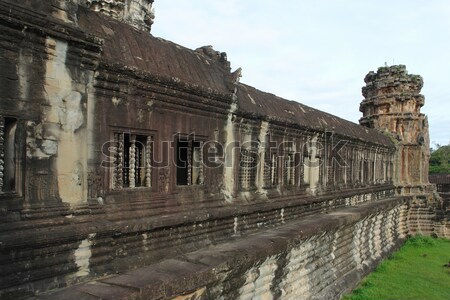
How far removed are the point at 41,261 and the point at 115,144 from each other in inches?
47.7

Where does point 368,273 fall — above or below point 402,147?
below

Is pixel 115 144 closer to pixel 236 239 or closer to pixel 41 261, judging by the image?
pixel 41 261

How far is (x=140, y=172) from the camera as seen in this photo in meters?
4.32

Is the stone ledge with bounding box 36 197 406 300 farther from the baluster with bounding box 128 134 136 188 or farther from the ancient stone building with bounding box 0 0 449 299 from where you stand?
the baluster with bounding box 128 134 136 188

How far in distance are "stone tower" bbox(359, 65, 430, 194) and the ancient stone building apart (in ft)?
30.0

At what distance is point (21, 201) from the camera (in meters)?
3.10

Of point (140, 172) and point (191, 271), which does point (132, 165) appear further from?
point (191, 271)

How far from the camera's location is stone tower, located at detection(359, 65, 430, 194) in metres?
15.4

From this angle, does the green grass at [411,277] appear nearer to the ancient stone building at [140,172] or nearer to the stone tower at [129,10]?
the ancient stone building at [140,172]

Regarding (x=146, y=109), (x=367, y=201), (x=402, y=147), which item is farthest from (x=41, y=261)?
(x=402, y=147)

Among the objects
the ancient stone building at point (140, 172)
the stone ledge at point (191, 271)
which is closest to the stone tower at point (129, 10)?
the ancient stone building at point (140, 172)

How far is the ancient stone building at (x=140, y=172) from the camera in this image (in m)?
3.10

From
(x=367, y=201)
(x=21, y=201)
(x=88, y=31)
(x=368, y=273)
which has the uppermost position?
(x=88, y=31)

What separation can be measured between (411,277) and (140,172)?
26.4ft
